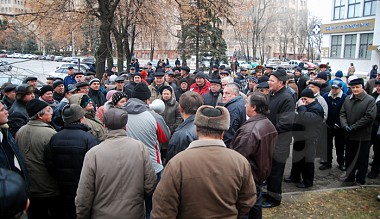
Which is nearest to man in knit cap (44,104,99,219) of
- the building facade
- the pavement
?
the pavement

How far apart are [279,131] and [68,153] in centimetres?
320

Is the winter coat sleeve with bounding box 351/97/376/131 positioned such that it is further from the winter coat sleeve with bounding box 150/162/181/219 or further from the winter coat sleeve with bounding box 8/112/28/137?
the winter coat sleeve with bounding box 8/112/28/137

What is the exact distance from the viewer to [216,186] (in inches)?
90.4

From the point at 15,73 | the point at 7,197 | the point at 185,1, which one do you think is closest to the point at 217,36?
the point at 185,1

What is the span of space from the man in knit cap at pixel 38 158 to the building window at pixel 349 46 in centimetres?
3776

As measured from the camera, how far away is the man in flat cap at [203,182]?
2266 millimetres

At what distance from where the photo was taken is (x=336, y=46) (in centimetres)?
3778

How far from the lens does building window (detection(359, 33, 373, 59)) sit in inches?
1284

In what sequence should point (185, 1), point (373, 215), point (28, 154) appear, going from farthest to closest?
point (185, 1) < point (373, 215) < point (28, 154)

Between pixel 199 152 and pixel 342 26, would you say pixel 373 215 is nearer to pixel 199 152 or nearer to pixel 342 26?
pixel 199 152

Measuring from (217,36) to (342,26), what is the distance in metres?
21.0

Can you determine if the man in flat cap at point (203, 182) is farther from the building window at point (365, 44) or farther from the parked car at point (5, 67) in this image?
the building window at point (365, 44)

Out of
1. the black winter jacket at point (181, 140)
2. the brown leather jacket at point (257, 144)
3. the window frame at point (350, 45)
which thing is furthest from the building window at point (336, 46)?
the black winter jacket at point (181, 140)

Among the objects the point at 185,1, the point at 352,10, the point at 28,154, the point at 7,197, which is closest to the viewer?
the point at 7,197
